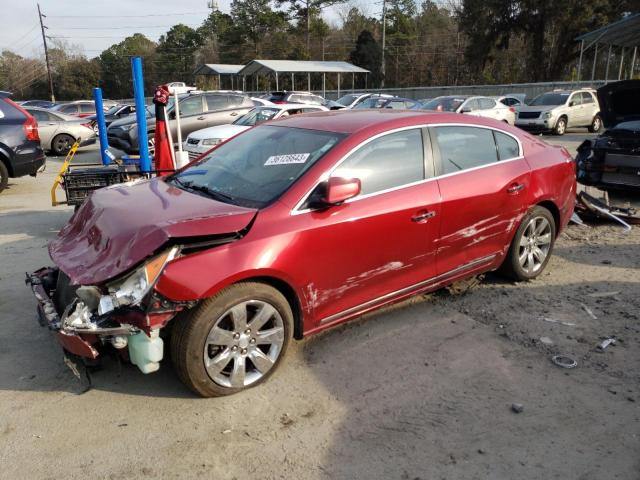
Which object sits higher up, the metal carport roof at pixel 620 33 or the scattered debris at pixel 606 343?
the metal carport roof at pixel 620 33

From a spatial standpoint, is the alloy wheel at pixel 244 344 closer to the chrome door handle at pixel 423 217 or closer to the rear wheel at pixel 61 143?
→ the chrome door handle at pixel 423 217

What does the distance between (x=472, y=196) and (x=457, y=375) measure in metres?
1.43

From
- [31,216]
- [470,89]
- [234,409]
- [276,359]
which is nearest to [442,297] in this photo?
[276,359]

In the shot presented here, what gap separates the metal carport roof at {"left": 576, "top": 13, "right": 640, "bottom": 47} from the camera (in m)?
20.4

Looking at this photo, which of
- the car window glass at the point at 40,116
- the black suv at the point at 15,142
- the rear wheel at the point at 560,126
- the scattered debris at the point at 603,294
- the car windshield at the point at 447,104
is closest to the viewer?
the scattered debris at the point at 603,294

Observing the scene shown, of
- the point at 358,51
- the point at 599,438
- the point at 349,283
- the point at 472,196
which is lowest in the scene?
the point at 599,438

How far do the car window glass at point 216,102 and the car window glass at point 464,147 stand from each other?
11867 mm

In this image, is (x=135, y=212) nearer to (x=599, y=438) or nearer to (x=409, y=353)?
(x=409, y=353)

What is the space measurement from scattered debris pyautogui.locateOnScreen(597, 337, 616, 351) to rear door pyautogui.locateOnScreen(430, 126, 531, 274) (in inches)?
42.2

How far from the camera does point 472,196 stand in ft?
13.6

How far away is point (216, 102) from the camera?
1524cm

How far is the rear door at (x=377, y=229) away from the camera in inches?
134

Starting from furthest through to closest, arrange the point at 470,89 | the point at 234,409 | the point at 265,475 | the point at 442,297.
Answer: the point at 470,89 → the point at 442,297 → the point at 234,409 → the point at 265,475

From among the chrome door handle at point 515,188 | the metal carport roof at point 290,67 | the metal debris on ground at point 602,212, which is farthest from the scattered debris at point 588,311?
the metal carport roof at point 290,67
